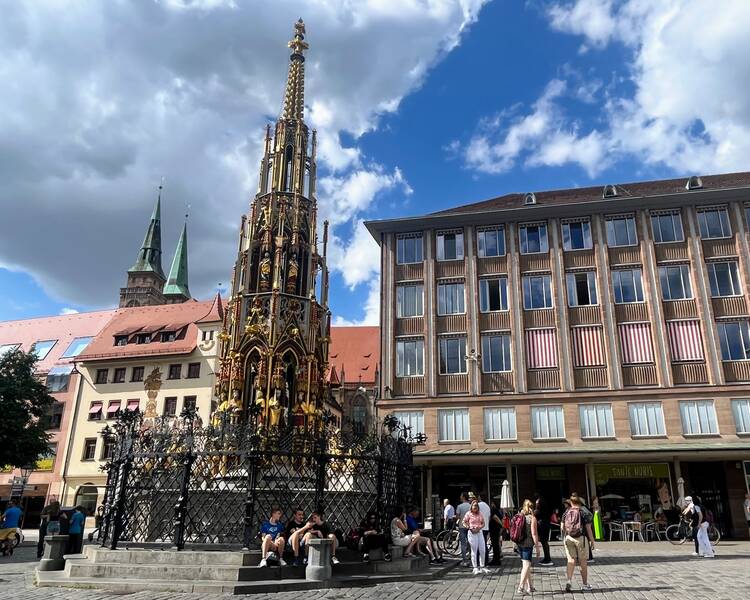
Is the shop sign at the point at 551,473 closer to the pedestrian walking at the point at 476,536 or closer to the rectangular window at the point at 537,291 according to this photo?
the rectangular window at the point at 537,291

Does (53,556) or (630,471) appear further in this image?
(630,471)

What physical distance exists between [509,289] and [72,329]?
120 ft

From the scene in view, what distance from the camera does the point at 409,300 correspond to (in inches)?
1318

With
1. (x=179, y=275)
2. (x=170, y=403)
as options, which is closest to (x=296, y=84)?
(x=170, y=403)

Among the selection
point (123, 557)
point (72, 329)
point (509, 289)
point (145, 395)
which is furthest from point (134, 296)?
point (123, 557)

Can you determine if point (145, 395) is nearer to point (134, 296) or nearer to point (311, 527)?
point (311, 527)

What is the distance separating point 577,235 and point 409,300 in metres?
9.66

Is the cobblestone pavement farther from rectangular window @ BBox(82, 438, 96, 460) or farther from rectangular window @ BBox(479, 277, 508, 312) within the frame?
rectangular window @ BBox(82, 438, 96, 460)

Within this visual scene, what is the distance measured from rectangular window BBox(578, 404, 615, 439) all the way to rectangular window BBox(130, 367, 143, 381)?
2968cm

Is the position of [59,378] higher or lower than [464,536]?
higher

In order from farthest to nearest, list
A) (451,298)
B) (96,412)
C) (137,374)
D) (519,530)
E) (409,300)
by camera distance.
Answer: (137,374) < (96,412) < (409,300) < (451,298) < (519,530)

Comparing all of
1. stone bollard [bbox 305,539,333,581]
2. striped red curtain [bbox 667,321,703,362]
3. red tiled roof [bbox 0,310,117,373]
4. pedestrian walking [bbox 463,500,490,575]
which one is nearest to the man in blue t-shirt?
stone bollard [bbox 305,539,333,581]

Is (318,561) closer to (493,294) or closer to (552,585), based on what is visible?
(552,585)

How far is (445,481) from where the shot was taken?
29.9 m
